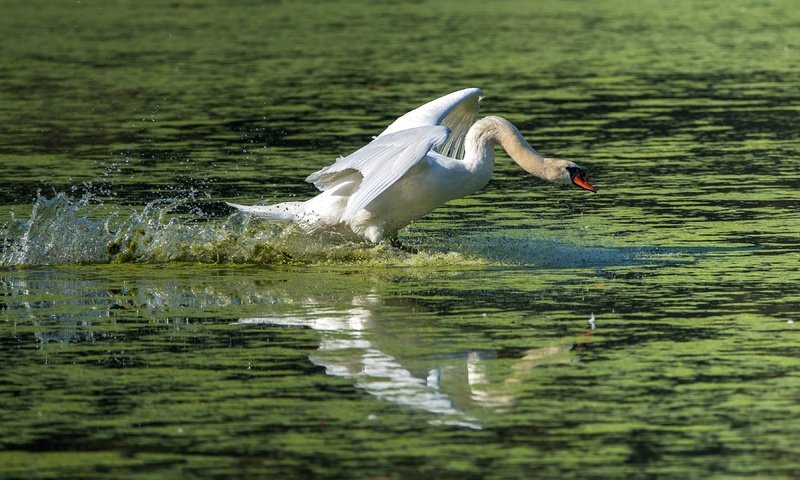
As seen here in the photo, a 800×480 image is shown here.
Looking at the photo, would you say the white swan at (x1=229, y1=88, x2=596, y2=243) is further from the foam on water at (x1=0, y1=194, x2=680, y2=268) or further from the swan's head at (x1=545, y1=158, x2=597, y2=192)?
the foam on water at (x1=0, y1=194, x2=680, y2=268)

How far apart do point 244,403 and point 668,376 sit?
1878 millimetres

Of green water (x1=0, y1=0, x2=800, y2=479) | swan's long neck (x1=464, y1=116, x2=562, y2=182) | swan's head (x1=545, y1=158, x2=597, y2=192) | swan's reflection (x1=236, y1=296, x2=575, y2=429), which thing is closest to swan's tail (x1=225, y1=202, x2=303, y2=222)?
green water (x1=0, y1=0, x2=800, y2=479)

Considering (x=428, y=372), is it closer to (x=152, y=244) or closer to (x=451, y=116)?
(x=152, y=244)

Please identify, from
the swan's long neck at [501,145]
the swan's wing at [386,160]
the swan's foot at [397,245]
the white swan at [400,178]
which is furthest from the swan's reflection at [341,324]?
the swan's long neck at [501,145]

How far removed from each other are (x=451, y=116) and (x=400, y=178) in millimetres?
2254

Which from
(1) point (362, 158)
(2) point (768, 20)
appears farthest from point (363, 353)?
(2) point (768, 20)

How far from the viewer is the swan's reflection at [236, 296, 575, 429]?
6.77 metres

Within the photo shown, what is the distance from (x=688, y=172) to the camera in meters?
14.5

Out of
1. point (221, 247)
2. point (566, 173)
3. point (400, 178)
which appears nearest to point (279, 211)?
point (221, 247)

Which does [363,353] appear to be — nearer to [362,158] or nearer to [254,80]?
[362,158]

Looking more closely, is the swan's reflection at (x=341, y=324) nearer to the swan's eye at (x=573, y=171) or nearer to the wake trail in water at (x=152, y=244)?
the wake trail in water at (x=152, y=244)

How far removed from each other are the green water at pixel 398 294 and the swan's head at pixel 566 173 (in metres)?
0.44

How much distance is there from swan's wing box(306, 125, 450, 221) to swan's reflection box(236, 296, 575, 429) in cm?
173

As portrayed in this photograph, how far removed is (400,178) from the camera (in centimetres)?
1040
